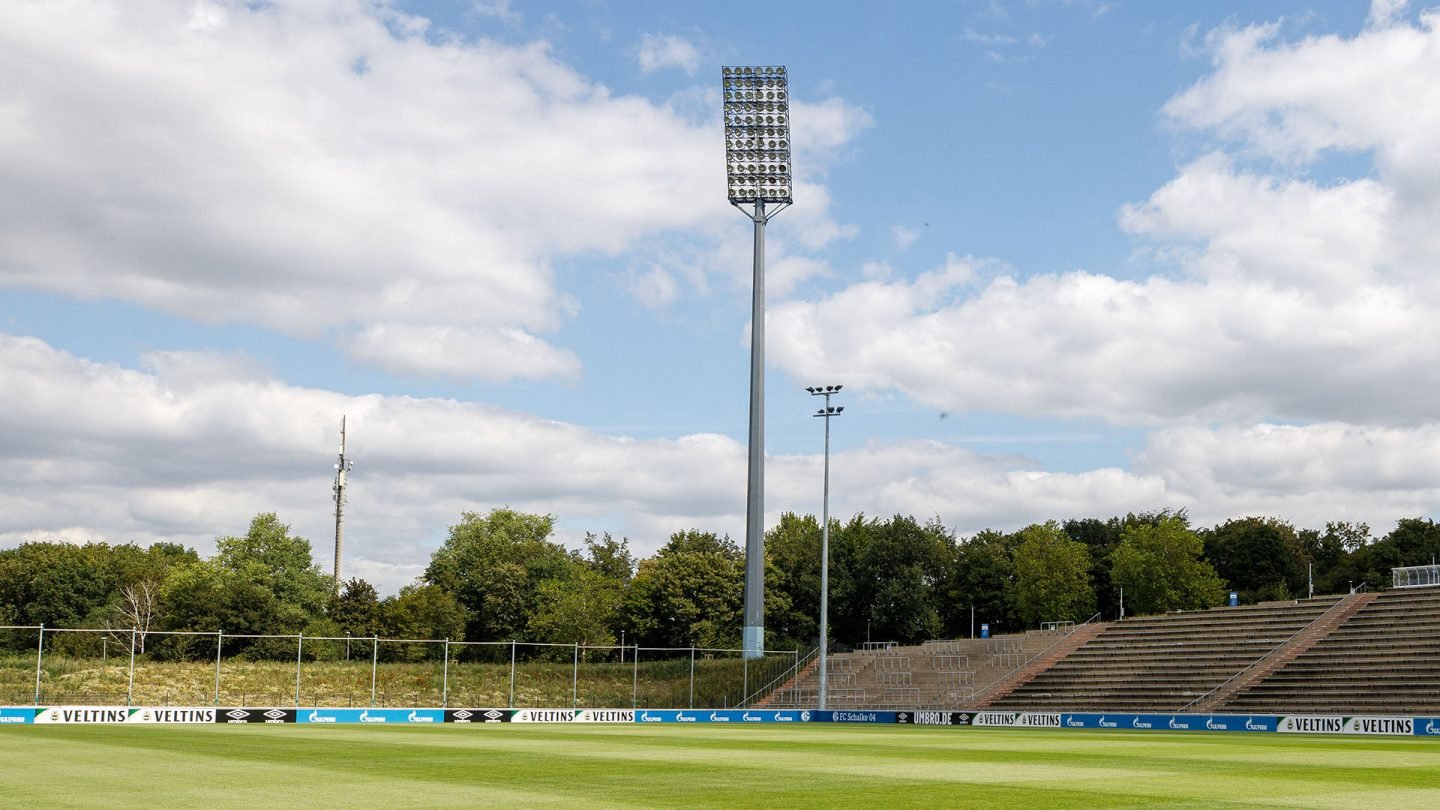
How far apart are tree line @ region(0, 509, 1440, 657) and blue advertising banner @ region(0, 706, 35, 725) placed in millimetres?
22996

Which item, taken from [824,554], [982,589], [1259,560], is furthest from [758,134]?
[1259,560]

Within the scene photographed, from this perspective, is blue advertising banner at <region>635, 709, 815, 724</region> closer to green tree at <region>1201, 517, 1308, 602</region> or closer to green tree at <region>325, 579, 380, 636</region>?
green tree at <region>325, 579, 380, 636</region>

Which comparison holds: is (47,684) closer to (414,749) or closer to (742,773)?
(414,749)

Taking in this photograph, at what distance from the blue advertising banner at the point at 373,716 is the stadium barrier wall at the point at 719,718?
0.12ft

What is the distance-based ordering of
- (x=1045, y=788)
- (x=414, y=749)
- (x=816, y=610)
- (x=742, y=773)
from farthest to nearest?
(x=816, y=610) < (x=414, y=749) < (x=742, y=773) < (x=1045, y=788)

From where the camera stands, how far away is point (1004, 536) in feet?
382

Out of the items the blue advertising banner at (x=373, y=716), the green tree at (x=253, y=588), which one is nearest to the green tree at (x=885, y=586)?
the green tree at (x=253, y=588)

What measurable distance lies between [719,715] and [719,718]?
28 cm

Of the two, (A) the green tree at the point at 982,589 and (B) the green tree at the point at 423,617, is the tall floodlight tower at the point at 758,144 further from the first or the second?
(A) the green tree at the point at 982,589

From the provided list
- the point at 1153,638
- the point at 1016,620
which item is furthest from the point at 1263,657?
the point at 1016,620

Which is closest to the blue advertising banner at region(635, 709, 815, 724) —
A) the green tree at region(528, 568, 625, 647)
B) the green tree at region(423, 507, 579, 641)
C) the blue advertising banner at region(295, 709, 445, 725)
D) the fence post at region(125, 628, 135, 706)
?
the blue advertising banner at region(295, 709, 445, 725)

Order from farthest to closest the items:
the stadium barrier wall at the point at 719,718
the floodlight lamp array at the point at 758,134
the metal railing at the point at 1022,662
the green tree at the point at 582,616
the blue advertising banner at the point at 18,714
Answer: the green tree at the point at 582,616 < the floodlight lamp array at the point at 758,134 < the metal railing at the point at 1022,662 < the stadium barrier wall at the point at 719,718 < the blue advertising banner at the point at 18,714

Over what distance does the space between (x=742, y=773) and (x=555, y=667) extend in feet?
141

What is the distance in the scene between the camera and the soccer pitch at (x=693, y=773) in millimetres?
15375
